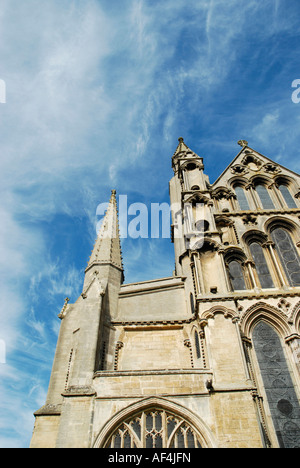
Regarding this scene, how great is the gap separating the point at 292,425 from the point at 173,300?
6.18 metres

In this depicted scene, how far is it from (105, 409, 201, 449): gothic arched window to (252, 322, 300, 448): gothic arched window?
2.72 metres

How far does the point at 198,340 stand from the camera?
1232 cm

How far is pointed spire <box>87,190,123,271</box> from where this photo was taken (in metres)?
16.0

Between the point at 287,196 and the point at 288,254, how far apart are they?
4382 millimetres

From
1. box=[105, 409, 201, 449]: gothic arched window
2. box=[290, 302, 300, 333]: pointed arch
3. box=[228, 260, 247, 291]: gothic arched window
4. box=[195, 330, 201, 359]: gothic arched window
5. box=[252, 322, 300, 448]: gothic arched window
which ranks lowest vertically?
box=[105, 409, 201, 449]: gothic arched window

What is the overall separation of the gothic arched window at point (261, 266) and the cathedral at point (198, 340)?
0.05 meters

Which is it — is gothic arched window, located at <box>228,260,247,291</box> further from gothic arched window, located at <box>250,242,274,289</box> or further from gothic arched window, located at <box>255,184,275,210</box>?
gothic arched window, located at <box>255,184,275,210</box>

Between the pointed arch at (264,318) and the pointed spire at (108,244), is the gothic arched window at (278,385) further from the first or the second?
the pointed spire at (108,244)

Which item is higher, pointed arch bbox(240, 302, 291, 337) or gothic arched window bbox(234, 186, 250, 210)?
gothic arched window bbox(234, 186, 250, 210)

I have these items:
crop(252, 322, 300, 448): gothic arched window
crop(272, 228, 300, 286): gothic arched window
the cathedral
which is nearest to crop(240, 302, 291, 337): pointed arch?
the cathedral

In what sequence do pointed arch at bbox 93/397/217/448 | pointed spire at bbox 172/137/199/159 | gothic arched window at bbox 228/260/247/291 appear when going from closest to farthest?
1. pointed arch at bbox 93/397/217/448
2. gothic arched window at bbox 228/260/247/291
3. pointed spire at bbox 172/137/199/159

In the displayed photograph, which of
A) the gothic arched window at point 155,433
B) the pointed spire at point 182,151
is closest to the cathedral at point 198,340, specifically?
the gothic arched window at point 155,433

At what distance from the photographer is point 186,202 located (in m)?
17.1

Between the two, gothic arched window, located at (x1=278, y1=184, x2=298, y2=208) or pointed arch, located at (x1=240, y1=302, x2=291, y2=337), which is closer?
pointed arch, located at (x1=240, y1=302, x2=291, y2=337)
